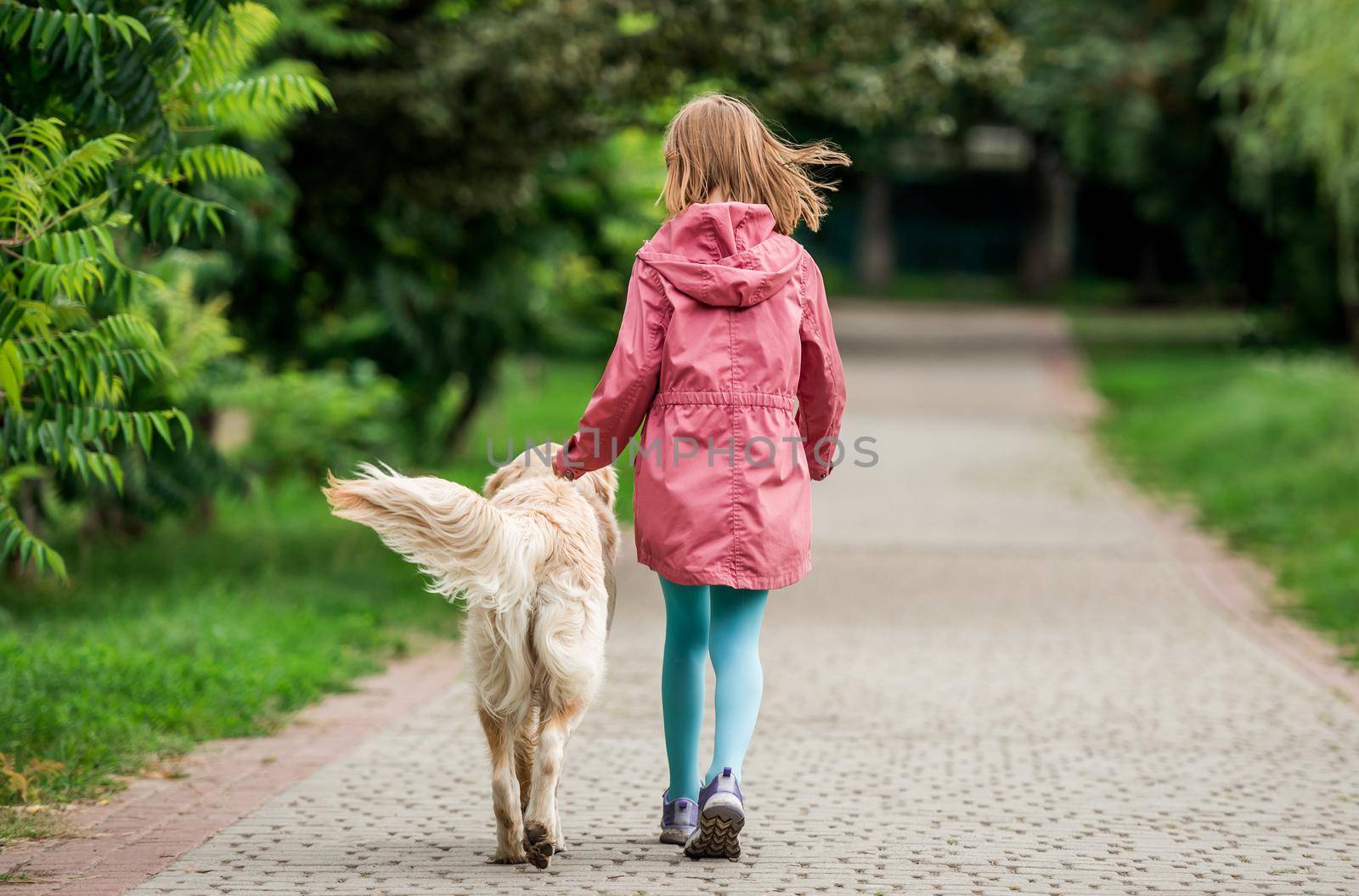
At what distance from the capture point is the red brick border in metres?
4.76

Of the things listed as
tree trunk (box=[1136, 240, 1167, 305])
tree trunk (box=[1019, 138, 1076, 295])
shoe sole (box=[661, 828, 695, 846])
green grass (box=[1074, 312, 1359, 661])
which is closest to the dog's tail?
shoe sole (box=[661, 828, 695, 846])

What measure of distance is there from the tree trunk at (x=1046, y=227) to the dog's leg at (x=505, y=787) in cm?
4552

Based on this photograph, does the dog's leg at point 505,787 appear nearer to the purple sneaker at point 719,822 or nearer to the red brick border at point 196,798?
the purple sneaker at point 719,822

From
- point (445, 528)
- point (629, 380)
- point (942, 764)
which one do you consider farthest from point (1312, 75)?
point (445, 528)

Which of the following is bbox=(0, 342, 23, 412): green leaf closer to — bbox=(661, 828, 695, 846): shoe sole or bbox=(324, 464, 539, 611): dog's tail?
bbox=(324, 464, 539, 611): dog's tail

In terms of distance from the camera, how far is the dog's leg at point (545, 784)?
4652mm

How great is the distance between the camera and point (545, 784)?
183 inches

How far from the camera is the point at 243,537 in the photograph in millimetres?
12039

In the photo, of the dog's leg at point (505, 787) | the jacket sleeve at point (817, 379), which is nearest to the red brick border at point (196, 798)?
the dog's leg at point (505, 787)

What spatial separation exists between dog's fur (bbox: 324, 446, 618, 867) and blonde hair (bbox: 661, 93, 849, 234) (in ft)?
3.42

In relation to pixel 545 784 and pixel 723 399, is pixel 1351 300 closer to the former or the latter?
pixel 723 399

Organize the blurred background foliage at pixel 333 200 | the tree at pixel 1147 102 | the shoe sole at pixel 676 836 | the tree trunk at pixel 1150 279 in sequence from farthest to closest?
the tree trunk at pixel 1150 279 → the tree at pixel 1147 102 → the blurred background foliage at pixel 333 200 → the shoe sole at pixel 676 836

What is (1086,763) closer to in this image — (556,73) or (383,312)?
(556,73)

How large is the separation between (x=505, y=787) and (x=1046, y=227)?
50599 millimetres
